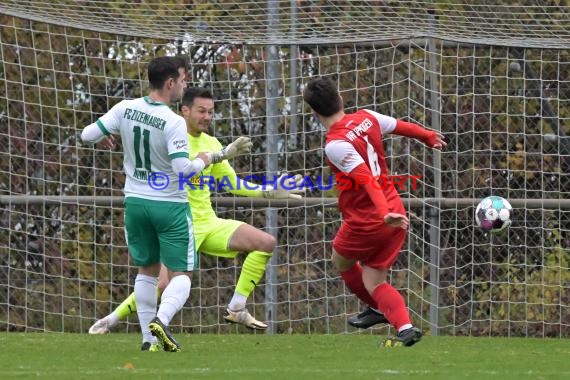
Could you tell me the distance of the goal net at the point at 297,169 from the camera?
1090 centimetres

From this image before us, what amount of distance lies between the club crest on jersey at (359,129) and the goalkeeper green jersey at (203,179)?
1.82 metres

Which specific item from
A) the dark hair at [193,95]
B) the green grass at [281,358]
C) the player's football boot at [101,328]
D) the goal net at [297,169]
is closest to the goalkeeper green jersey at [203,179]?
the dark hair at [193,95]

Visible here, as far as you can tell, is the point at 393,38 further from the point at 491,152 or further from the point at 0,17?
the point at 0,17

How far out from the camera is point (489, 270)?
1102cm

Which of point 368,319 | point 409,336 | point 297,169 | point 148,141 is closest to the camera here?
point 148,141

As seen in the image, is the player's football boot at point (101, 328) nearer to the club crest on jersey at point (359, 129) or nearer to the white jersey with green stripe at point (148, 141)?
the white jersey with green stripe at point (148, 141)

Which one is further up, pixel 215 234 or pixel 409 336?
pixel 215 234

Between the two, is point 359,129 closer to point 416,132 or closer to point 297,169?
point 416,132

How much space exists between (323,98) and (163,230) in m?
1.22

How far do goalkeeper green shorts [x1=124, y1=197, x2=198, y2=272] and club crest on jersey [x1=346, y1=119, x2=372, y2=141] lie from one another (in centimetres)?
104

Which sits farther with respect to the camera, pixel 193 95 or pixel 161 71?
pixel 193 95

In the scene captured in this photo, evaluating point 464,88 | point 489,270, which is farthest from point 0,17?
point 489,270

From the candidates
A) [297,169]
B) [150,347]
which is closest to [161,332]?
[150,347]

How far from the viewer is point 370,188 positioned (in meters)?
7.57
